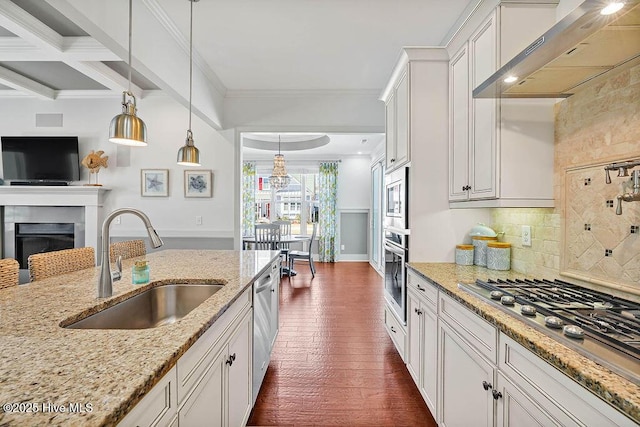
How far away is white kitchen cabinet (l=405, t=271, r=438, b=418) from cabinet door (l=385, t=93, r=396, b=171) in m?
1.07

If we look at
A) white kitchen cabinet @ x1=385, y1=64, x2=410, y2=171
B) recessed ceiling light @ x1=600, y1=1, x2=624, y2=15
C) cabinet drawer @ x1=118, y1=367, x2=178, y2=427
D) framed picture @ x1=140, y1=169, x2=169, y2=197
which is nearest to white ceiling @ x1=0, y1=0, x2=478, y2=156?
white kitchen cabinet @ x1=385, y1=64, x2=410, y2=171

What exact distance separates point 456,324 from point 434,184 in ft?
3.46

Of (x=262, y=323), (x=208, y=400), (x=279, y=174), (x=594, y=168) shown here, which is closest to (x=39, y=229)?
(x=279, y=174)

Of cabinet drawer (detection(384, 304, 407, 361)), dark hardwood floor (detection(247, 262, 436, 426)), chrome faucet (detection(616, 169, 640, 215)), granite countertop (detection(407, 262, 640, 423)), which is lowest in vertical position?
dark hardwood floor (detection(247, 262, 436, 426))

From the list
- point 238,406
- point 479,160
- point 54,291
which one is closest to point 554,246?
point 479,160

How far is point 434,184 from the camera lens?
215 centimetres

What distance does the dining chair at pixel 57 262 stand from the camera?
1.62m

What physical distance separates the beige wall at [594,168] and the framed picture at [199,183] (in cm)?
341

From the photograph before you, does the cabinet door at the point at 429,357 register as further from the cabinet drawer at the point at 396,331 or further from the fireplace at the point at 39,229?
the fireplace at the point at 39,229

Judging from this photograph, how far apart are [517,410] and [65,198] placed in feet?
16.1

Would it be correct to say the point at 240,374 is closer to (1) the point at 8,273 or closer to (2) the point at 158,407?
(2) the point at 158,407

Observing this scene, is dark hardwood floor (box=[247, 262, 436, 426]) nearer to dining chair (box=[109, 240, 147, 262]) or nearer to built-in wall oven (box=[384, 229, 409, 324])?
built-in wall oven (box=[384, 229, 409, 324])

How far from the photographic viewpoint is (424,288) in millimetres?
1850

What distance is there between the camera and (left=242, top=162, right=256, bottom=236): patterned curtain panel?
702 cm
